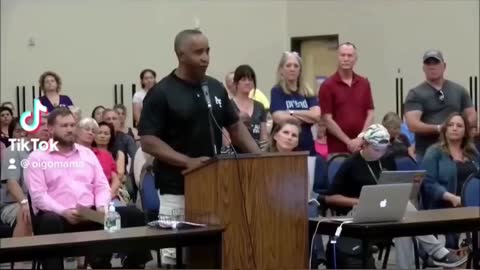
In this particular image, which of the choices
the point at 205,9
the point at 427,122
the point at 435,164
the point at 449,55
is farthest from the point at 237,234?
the point at 449,55

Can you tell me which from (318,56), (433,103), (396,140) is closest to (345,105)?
(396,140)

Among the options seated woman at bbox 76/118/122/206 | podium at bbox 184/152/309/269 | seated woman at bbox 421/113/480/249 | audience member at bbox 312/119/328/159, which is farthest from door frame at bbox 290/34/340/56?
podium at bbox 184/152/309/269

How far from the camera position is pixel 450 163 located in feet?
22.6

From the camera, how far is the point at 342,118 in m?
7.27

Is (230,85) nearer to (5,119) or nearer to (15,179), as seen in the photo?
(5,119)

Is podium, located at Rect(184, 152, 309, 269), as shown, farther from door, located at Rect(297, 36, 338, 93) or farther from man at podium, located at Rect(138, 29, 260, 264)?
door, located at Rect(297, 36, 338, 93)

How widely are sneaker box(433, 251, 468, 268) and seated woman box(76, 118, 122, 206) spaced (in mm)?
2286

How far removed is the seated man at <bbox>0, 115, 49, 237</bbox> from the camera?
20.8 ft

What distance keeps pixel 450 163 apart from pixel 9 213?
10.2 feet

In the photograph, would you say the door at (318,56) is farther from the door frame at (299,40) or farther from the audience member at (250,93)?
the audience member at (250,93)

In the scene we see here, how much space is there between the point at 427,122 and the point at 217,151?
3108 millimetres

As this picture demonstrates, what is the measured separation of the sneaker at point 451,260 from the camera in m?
6.54

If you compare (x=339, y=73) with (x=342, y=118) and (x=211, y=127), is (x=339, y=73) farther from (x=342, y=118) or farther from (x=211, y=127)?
(x=211, y=127)

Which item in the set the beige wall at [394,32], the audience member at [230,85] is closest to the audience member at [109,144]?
the audience member at [230,85]
